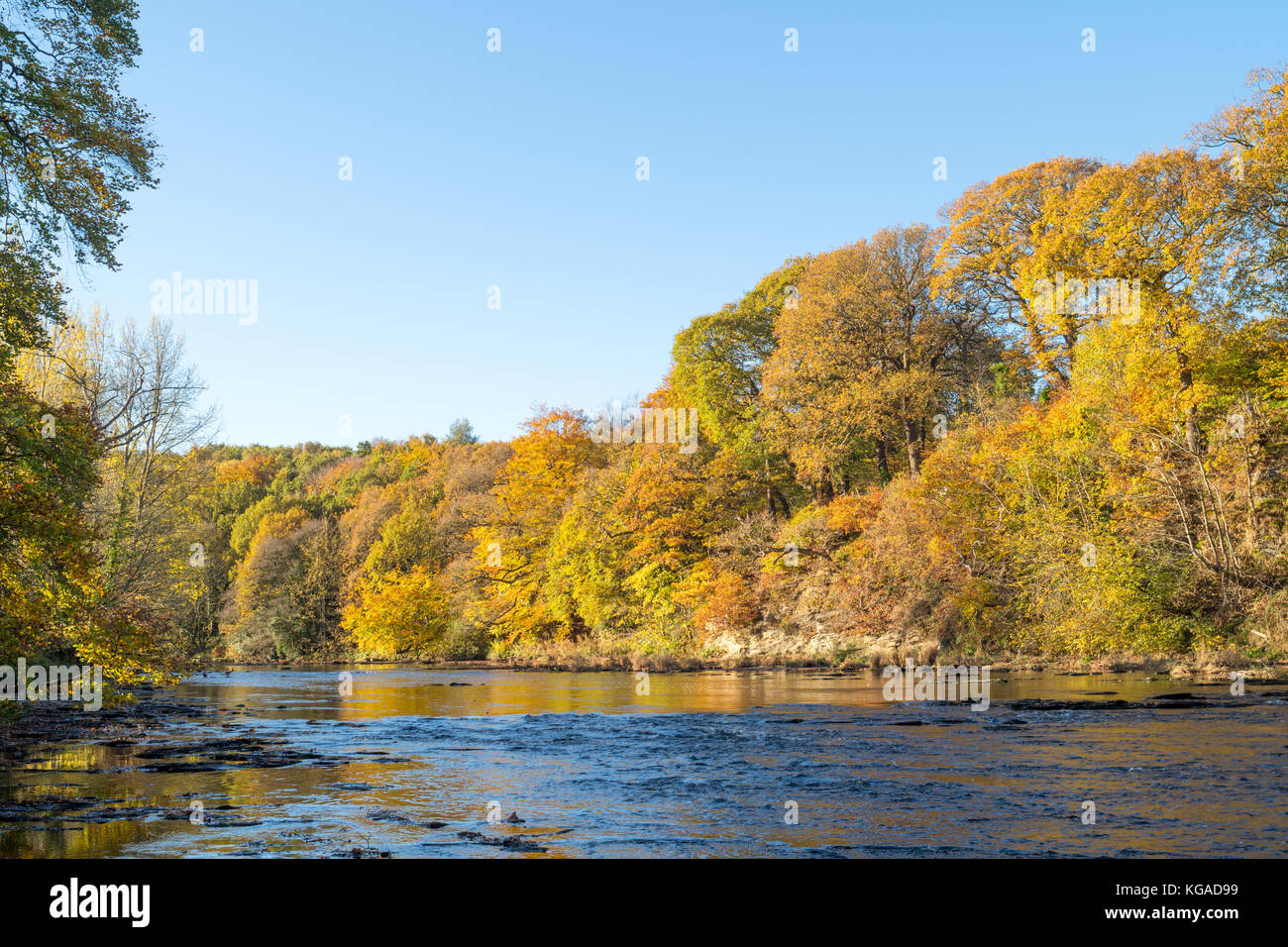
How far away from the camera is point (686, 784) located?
517 inches

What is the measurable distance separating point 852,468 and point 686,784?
4282 cm

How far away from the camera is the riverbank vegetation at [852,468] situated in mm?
18109

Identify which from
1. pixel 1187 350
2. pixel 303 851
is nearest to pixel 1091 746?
pixel 303 851

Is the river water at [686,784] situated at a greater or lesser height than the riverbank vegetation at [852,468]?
lesser

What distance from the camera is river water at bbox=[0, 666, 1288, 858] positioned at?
31.0 feet

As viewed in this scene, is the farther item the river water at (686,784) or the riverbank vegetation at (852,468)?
the riverbank vegetation at (852,468)

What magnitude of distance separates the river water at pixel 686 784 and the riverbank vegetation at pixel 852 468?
166 inches

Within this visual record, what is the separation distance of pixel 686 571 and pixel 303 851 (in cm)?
4062

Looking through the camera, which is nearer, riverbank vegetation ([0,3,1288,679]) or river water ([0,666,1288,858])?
river water ([0,666,1288,858])

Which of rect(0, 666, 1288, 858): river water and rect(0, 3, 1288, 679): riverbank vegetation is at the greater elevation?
rect(0, 3, 1288, 679): riverbank vegetation

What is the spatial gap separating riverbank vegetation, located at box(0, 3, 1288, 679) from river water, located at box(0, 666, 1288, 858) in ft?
13.9

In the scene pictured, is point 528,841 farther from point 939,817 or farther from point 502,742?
point 502,742

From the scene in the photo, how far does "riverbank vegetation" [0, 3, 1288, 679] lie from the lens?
18.1 m

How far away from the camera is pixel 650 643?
48.2m
